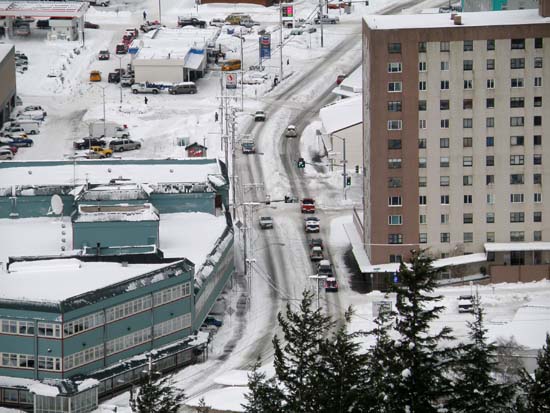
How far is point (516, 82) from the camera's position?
116688 mm

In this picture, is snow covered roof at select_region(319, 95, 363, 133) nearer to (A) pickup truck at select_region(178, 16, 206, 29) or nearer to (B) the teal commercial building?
(B) the teal commercial building

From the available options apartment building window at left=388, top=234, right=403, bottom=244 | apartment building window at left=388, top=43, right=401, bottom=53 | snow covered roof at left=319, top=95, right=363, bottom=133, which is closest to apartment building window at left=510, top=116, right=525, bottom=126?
apartment building window at left=388, top=43, right=401, bottom=53

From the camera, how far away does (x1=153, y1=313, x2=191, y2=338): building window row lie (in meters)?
103

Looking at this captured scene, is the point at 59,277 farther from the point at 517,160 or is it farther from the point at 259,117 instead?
the point at 259,117

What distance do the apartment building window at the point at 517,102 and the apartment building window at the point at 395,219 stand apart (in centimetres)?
932

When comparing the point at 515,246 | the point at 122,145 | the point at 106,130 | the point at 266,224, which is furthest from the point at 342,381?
the point at 106,130

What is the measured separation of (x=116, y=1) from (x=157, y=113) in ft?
136

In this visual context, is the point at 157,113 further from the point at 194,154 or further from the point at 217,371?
the point at 217,371

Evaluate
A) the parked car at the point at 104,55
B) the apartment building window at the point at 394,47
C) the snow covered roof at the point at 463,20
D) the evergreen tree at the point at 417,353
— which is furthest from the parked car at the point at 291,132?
the evergreen tree at the point at 417,353

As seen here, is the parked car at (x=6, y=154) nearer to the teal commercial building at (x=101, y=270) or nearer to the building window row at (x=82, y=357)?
the teal commercial building at (x=101, y=270)

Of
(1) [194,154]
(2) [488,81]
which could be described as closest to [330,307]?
(2) [488,81]

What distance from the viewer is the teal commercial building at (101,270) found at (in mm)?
97625

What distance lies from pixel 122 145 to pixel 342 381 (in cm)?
8213

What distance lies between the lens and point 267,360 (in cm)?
10306
